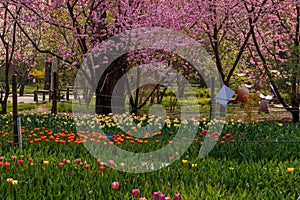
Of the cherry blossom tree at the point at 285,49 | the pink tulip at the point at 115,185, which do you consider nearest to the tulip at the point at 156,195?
Result: the pink tulip at the point at 115,185

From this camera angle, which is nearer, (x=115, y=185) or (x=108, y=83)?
(x=115, y=185)

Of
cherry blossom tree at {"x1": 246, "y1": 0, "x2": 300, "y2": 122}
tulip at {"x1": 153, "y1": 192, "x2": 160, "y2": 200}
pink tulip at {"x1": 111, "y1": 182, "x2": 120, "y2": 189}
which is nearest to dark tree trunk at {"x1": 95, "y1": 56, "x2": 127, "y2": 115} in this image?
cherry blossom tree at {"x1": 246, "y1": 0, "x2": 300, "y2": 122}

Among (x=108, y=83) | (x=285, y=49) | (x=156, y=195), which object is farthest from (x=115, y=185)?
(x=285, y=49)

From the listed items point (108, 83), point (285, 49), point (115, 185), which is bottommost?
point (115, 185)

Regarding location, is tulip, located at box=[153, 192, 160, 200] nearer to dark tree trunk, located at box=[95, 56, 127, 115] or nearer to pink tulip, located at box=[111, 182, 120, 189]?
pink tulip, located at box=[111, 182, 120, 189]

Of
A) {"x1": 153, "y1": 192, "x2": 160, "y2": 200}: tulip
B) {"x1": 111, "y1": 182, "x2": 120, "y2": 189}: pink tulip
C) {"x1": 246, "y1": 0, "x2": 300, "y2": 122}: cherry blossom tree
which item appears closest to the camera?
{"x1": 153, "y1": 192, "x2": 160, "y2": 200}: tulip

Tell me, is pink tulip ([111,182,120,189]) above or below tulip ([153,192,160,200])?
below

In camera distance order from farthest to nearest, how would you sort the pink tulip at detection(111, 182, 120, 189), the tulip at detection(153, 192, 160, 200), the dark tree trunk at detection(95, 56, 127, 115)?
the dark tree trunk at detection(95, 56, 127, 115) < the pink tulip at detection(111, 182, 120, 189) < the tulip at detection(153, 192, 160, 200)

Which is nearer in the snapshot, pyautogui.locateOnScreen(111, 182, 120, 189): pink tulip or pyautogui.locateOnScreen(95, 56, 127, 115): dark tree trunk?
pyautogui.locateOnScreen(111, 182, 120, 189): pink tulip

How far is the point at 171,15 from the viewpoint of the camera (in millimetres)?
8180

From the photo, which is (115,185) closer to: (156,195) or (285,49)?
(156,195)

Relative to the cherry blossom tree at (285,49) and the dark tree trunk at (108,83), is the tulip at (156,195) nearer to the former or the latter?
the dark tree trunk at (108,83)

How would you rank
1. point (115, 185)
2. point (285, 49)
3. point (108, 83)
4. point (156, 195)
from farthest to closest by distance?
point (285, 49) < point (108, 83) < point (115, 185) < point (156, 195)

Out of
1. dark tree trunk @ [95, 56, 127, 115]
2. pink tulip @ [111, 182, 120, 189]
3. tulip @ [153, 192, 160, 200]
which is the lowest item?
pink tulip @ [111, 182, 120, 189]
